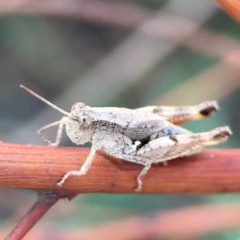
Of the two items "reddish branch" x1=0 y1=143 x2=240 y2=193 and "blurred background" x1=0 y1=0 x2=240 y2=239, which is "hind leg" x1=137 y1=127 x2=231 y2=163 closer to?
"reddish branch" x1=0 y1=143 x2=240 y2=193

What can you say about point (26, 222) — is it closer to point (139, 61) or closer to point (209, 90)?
point (209, 90)

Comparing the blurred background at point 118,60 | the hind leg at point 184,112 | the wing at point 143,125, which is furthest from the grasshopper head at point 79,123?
the blurred background at point 118,60

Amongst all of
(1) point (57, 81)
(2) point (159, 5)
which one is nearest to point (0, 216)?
(1) point (57, 81)

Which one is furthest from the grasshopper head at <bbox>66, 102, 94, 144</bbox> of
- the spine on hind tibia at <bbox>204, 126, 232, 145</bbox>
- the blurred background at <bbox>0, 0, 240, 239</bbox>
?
the blurred background at <bbox>0, 0, 240, 239</bbox>

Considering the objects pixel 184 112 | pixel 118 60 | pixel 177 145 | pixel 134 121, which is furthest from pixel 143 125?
pixel 118 60

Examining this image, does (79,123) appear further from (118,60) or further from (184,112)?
(118,60)
